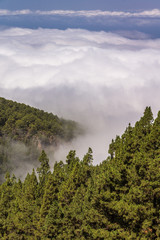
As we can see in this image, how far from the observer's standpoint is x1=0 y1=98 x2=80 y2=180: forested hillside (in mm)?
A: 100375

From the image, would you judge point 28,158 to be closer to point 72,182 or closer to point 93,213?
point 72,182

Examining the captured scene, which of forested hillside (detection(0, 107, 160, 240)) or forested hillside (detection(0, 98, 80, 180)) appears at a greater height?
forested hillside (detection(0, 98, 80, 180))

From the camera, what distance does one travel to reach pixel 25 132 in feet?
361

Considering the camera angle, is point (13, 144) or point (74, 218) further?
point (13, 144)

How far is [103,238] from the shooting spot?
70.1 feet

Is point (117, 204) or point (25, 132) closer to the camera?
point (117, 204)

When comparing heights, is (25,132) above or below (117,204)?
above

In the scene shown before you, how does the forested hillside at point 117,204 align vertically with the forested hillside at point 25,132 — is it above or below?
below

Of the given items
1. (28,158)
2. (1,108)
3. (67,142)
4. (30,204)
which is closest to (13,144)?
(28,158)

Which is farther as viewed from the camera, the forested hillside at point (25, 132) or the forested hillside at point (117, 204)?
the forested hillside at point (25, 132)

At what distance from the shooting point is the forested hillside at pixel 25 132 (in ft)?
329

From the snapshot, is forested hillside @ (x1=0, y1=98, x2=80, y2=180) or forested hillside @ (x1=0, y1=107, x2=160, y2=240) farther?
forested hillside @ (x1=0, y1=98, x2=80, y2=180)

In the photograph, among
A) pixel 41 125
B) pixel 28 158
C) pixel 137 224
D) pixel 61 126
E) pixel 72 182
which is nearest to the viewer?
pixel 137 224

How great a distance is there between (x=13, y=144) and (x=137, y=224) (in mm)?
89066
